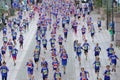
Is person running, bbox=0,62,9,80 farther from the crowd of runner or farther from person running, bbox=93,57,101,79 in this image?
person running, bbox=93,57,101,79

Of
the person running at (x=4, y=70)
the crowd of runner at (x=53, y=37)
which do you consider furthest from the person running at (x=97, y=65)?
the person running at (x=4, y=70)

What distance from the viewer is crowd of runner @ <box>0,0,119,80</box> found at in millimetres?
23438

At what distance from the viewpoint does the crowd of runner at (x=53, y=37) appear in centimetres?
2344

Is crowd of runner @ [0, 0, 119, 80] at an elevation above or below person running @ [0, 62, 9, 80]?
above

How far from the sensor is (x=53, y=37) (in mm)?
30812

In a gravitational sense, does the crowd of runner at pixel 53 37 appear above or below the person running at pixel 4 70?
above

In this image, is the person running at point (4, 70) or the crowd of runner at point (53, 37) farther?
the crowd of runner at point (53, 37)

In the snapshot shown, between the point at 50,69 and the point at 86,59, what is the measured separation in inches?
126

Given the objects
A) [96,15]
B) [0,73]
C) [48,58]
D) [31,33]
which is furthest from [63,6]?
[0,73]

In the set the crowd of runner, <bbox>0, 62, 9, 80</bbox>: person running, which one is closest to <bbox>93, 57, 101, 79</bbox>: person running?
the crowd of runner

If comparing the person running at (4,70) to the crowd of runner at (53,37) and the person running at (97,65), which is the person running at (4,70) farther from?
the person running at (97,65)

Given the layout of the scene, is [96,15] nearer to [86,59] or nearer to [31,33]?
[31,33]

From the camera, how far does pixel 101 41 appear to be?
116ft

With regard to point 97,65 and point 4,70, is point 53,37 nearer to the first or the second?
point 97,65
